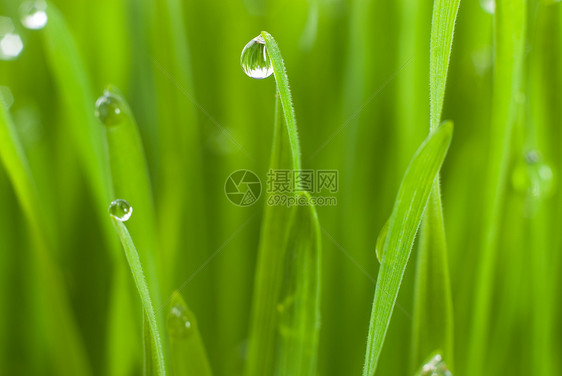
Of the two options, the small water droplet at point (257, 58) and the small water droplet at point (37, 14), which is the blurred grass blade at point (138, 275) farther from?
the small water droplet at point (37, 14)

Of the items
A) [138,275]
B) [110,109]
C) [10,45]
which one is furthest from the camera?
[10,45]

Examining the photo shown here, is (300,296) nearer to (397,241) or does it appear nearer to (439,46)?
(397,241)

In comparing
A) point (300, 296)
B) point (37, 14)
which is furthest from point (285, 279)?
point (37, 14)

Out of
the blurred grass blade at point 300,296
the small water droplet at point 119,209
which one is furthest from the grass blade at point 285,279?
the small water droplet at point 119,209

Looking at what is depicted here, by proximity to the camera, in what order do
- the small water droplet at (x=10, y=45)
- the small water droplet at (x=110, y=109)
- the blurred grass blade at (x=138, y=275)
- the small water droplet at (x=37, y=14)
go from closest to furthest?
1. the blurred grass blade at (x=138, y=275)
2. the small water droplet at (x=110, y=109)
3. the small water droplet at (x=37, y=14)
4. the small water droplet at (x=10, y=45)

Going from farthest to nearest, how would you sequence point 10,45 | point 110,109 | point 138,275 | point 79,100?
point 10,45 → point 79,100 → point 110,109 → point 138,275

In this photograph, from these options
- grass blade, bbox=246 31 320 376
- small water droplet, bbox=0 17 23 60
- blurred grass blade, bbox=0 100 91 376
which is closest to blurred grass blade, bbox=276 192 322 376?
grass blade, bbox=246 31 320 376
